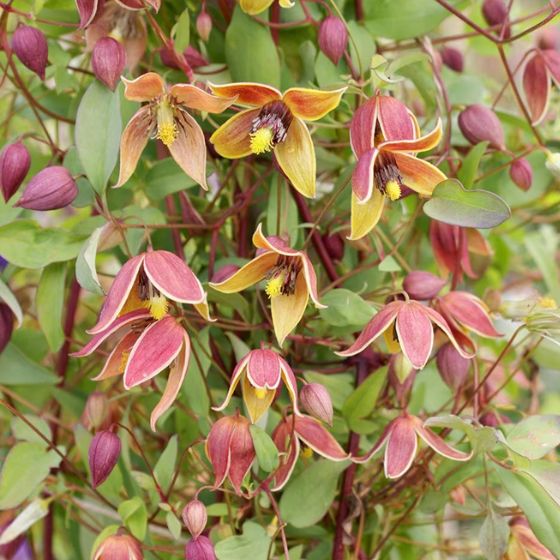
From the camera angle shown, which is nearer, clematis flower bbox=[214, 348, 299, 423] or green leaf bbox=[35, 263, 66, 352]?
clematis flower bbox=[214, 348, 299, 423]

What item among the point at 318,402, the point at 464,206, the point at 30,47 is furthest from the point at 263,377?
the point at 30,47

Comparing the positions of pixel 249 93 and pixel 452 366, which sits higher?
pixel 249 93

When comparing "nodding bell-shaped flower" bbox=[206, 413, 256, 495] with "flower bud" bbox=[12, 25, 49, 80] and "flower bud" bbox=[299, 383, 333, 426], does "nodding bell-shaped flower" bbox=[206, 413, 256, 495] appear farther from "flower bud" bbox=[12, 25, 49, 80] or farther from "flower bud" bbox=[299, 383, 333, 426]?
"flower bud" bbox=[12, 25, 49, 80]

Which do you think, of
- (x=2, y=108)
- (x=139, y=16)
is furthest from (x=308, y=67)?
(x=2, y=108)

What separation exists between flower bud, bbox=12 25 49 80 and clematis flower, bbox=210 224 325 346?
181 millimetres

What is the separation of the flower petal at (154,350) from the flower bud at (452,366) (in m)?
0.18

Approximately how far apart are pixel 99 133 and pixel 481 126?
0.26 m

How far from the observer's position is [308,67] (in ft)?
2.00

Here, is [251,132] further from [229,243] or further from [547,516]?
[547,516]

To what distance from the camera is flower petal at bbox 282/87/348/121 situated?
46 cm

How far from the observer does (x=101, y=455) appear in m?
0.51

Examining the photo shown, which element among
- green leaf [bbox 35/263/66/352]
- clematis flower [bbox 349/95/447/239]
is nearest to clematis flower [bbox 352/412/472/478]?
clematis flower [bbox 349/95/447/239]

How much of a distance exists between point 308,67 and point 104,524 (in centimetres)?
37

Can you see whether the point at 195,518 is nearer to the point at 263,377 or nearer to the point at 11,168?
the point at 263,377
